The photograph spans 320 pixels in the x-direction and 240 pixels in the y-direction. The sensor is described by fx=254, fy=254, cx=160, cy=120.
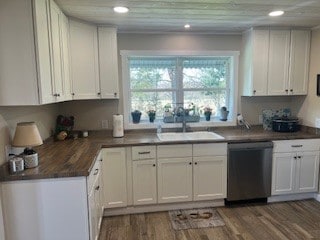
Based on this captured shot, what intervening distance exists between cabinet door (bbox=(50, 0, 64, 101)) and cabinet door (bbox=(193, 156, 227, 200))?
1.74 m

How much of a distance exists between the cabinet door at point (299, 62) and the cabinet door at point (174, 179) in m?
1.86

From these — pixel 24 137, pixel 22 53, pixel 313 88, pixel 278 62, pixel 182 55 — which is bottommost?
pixel 24 137

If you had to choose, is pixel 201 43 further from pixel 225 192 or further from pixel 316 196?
pixel 316 196

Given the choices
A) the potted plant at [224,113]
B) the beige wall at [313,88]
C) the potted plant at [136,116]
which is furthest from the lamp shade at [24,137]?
the beige wall at [313,88]

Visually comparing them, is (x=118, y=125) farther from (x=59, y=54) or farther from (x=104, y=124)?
(x=59, y=54)

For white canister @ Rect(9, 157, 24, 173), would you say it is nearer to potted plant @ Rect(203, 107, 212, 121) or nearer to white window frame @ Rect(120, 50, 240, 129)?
white window frame @ Rect(120, 50, 240, 129)

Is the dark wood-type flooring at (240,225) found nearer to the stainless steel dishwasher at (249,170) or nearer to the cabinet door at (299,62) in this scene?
the stainless steel dishwasher at (249,170)

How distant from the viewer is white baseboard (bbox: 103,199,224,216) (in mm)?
3105

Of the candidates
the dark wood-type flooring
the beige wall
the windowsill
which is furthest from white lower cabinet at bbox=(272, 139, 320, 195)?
the windowsill

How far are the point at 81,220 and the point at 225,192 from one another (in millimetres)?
1908

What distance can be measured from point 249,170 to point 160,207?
1.21 meters

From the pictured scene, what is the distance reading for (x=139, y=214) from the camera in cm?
313

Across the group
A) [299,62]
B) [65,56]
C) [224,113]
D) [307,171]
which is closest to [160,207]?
[224,113]

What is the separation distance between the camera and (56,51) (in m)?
2.43
